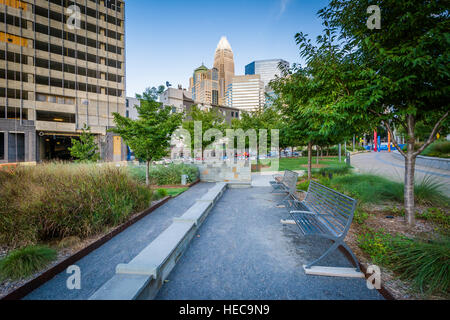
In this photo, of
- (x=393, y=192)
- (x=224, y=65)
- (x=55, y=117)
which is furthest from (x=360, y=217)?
(x=224, y=65)

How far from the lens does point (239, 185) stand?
34.0 ft

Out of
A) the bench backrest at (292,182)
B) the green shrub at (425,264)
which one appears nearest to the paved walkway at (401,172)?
the bench backrest at (292,182)

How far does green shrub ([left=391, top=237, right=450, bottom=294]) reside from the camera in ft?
7.84

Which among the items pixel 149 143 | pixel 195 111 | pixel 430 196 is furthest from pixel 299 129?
pixel 195 111

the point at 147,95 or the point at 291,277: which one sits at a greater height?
the point at 147,95

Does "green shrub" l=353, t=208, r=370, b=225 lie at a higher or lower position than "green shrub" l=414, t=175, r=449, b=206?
lower

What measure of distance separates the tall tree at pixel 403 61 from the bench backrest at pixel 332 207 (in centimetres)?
170

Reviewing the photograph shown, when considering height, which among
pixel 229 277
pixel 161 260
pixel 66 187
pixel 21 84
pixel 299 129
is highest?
pixel 21 84

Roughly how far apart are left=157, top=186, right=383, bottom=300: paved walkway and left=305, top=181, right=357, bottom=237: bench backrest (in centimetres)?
56

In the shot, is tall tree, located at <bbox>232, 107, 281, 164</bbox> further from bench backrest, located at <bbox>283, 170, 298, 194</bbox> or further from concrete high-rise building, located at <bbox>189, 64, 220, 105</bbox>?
concrete high-rise building, located at <bbox>189, 64, 220, 105</bbox>

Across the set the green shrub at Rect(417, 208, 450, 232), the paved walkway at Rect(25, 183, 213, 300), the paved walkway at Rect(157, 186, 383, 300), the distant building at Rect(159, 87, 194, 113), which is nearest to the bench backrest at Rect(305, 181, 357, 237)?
the paved walkway at Rect(157, 186, 383, 300)

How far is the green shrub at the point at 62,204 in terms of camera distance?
3834mm
